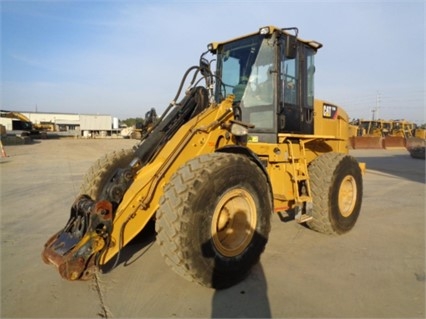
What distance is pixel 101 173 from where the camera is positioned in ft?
13.4

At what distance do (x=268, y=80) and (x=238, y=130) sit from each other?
124cm

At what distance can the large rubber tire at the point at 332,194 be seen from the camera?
477cm

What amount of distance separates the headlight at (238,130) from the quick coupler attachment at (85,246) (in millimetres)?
1519

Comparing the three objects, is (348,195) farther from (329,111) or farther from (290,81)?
(290,81)

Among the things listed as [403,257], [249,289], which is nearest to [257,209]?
[249,289]

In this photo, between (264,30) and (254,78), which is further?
(254,78)

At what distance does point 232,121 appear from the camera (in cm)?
376

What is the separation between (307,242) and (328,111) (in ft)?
7.91

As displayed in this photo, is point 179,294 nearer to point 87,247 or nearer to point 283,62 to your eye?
point 87,247

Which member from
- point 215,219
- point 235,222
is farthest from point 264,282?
point 215,219

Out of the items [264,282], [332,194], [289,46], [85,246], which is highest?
[289,46]

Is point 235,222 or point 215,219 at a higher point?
point 215,219

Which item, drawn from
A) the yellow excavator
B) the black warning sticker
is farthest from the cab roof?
the yellow excavator

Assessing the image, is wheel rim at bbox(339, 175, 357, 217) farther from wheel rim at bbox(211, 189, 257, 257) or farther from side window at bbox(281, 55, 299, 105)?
wheel rim at bbox(211, 189, 257, 257)
